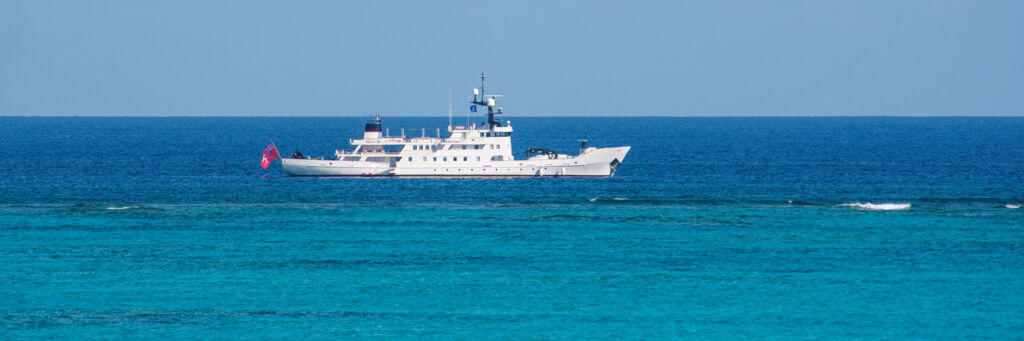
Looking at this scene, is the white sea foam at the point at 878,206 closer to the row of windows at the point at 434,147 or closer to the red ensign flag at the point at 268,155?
the row of windows at the point at 434,147

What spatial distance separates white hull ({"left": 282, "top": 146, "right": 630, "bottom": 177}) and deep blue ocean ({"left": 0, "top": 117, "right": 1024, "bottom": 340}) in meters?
1.27

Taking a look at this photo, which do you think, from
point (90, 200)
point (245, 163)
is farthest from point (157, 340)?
point (245, 163)

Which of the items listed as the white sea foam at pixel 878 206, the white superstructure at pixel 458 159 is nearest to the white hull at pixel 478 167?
the white superstructure at pixel 458 159

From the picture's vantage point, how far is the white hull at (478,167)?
90500mm

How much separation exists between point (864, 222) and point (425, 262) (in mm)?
24183

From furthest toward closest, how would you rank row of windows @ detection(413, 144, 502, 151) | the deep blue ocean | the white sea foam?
row of windows @ detection(413, 144, 502, 151) → the white sea foam → the deep blue ocean

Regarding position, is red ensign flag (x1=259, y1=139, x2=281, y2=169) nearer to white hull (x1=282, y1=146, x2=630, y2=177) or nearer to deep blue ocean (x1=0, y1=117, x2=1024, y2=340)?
white hull (x1=282, y1=146, x2=630, y2=177)

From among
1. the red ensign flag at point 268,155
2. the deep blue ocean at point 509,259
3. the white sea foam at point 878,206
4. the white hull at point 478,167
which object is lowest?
the deep blue ocean at point 509,259

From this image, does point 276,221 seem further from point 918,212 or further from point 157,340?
point 918,212

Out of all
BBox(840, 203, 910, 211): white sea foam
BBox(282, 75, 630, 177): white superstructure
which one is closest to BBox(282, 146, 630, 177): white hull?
BBox(282, 75, 630, 177): white superstructure

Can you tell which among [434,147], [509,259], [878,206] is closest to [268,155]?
[434,147]

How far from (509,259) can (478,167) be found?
127 feet

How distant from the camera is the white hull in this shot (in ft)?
297

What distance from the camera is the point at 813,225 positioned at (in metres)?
62.8
